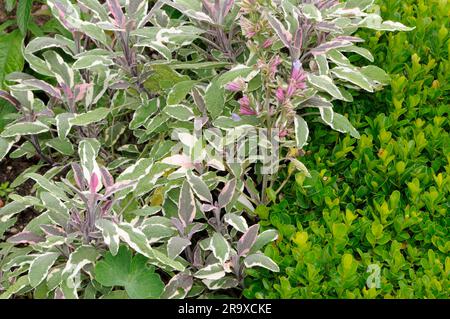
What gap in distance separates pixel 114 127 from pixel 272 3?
91cm

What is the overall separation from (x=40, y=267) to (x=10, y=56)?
1390 mm

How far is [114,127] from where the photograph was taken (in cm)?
321

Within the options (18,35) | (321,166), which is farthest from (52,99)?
(321,166)

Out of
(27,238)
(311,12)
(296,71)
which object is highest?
(311,12)

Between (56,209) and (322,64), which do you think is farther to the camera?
(322,64)

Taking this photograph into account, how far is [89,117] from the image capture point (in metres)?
2.88

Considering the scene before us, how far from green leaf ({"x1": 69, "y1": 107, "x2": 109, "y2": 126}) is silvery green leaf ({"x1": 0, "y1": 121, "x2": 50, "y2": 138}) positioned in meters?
0.22

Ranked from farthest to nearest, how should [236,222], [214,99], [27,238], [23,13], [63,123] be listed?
[23,13] → [63,123] → [214,99] → [27,238] → [236,222]

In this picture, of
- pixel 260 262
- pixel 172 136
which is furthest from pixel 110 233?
pixel 172 136

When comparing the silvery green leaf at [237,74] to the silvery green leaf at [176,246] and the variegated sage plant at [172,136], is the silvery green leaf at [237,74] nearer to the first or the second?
the variegated sage plant at [172,136]

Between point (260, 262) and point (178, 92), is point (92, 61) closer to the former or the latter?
point (178, 92)

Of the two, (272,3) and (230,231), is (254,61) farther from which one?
(230,231)

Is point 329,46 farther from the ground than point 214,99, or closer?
farther from the ground

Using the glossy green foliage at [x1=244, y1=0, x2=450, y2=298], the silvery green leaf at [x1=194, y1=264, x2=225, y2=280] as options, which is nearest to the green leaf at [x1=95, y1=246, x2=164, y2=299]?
the silvery green leaf at [x1=194, y1=264, x2=225, y2=280]
